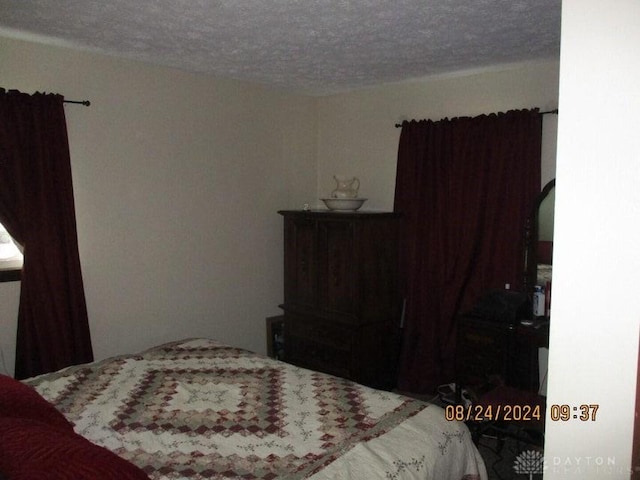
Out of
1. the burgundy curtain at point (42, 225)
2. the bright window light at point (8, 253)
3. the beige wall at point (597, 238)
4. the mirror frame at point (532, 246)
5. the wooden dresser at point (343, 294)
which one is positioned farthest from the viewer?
the wooden dresser at point (343, 294)

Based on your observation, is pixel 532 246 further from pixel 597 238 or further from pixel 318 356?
pixel 597 238

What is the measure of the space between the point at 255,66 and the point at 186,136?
77 cm

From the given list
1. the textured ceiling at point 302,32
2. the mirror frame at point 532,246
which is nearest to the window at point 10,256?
the textured ceiling at point 302,32

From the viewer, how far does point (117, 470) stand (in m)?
0.99

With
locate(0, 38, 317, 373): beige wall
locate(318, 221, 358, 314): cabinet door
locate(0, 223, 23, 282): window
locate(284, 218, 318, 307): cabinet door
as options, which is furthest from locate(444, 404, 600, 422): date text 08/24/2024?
locate(0, 223, 23, 282): window

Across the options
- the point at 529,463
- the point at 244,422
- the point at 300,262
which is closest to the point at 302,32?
the point at 300,262

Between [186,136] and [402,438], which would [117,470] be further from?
[186,136]

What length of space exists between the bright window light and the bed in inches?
36.2

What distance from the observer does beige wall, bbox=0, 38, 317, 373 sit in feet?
10.7

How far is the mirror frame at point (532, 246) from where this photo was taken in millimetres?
3387

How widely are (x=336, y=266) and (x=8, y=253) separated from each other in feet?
7.50

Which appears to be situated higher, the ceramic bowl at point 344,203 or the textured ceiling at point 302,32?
the textured ceiling at point 302,32

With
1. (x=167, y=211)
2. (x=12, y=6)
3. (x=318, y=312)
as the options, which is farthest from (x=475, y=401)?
(x=12, y=6)

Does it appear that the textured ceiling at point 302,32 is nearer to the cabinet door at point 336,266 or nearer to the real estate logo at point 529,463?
the cabinet door at point 336,266
